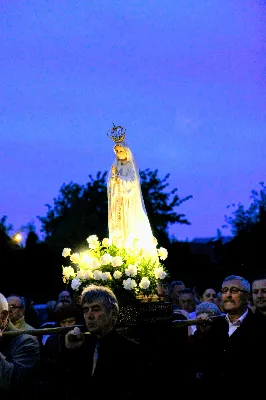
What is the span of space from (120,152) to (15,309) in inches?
102

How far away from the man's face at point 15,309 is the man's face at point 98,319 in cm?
352

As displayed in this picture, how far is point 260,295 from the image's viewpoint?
22.2 feet

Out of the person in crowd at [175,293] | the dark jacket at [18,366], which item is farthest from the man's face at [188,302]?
the dark jacket at [18,366]

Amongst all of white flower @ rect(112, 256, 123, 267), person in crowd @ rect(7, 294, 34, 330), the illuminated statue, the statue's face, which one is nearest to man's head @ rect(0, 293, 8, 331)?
white flower @ rect(112, 256, 123, 267)

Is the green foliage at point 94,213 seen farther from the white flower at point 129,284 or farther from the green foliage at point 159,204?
the white flower at point 129,284

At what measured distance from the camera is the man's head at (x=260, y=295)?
666cm

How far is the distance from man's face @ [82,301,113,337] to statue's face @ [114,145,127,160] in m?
4.04

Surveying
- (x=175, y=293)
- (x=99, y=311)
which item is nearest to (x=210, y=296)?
(x=175, y=293)

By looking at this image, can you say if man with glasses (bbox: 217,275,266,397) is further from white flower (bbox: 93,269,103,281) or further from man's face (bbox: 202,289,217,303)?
man's face (bbox: 202,289,217,303)

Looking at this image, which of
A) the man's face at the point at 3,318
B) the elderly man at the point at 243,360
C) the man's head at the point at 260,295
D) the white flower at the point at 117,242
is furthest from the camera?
the white flower at the point at 117,242

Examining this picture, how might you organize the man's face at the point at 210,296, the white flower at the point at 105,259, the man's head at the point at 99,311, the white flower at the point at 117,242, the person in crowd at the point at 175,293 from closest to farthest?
1. the man's head at the point at 99,311
2. the white flower at the point at 105,259
3. the white flower at the point at 117,242
4. the man's face at the point at 210,296
5. the person in crowd at the point at 175,293

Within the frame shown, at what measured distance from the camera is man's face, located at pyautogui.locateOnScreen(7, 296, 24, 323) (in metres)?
8.41

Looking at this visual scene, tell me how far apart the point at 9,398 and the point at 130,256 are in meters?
3.08

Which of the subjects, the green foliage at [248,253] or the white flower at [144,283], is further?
the green foliage at [248,253]
